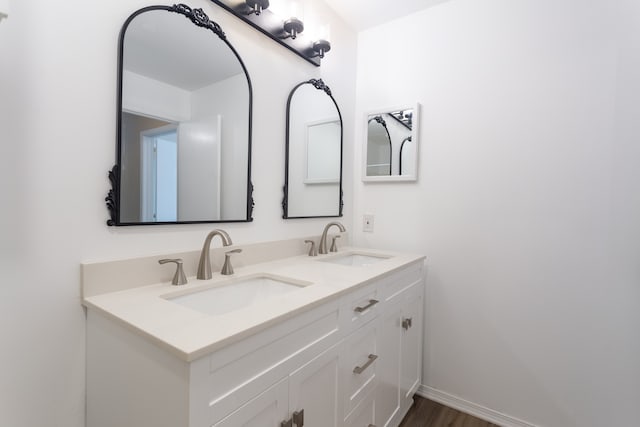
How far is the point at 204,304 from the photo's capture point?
1063mm

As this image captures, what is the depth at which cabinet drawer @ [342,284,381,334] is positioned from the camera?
1084 mm

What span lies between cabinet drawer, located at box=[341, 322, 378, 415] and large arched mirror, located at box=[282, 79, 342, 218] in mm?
714

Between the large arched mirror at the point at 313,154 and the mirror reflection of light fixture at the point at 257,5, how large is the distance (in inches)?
15.6

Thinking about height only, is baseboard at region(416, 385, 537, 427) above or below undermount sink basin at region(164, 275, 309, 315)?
below

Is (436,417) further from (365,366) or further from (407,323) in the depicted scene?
(365,366)

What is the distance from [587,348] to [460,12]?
185cm

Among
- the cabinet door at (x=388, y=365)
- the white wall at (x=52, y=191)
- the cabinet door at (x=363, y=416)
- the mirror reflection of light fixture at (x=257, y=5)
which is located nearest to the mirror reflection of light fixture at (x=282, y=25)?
the mirror reflection of light fixture at (x=257, y=5)

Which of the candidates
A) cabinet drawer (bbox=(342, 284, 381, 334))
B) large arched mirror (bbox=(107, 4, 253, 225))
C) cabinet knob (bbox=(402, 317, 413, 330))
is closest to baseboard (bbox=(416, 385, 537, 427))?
cabinet knob (bbox=(402, 317, 413, 330))

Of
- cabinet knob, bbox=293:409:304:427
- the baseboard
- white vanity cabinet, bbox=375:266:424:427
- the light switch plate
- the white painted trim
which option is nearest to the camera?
the white painted trim

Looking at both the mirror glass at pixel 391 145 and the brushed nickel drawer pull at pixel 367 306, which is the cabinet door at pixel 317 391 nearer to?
the brushed nickel drawer pull at pixel 367 306

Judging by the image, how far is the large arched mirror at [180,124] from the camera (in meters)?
1.01

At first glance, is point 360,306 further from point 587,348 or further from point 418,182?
point 587,348

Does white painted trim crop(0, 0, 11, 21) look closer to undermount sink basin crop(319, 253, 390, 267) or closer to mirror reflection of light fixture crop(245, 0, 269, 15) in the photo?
mirror reflection of light fixture crop(245, 0, 269, 15)

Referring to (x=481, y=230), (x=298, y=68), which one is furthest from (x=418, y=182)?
(x=298, y=68)
